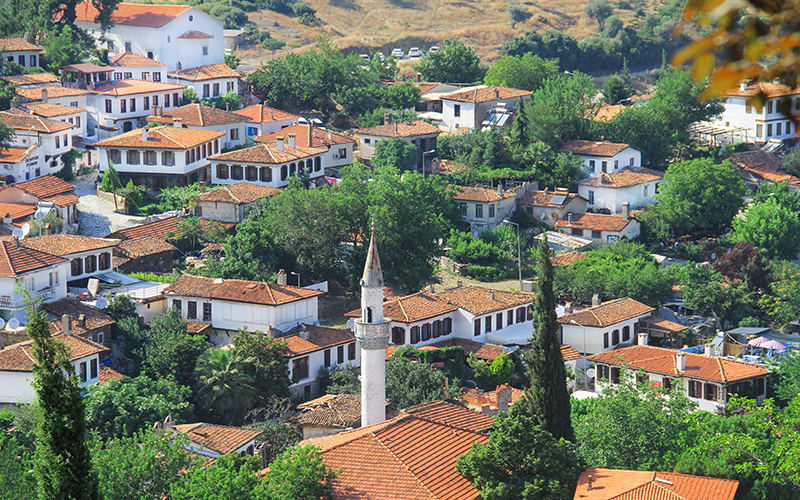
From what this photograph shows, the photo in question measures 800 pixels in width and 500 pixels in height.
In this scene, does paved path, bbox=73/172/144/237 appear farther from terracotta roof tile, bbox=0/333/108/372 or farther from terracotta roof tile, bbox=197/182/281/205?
terracotta roof tile, bbox=0/333/108/372

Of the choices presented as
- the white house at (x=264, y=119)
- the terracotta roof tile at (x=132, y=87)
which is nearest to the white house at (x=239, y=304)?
the white house at (x=264, y=119)

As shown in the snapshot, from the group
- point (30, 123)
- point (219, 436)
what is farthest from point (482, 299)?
point (30, 123)

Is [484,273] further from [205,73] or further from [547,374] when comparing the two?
[205,73]

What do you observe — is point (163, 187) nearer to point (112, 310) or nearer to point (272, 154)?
point (272, 154)

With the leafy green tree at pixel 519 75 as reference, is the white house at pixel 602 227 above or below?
below

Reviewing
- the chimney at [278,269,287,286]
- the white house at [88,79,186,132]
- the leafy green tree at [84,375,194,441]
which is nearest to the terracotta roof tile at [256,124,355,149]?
the white house at [88,79,186,132]

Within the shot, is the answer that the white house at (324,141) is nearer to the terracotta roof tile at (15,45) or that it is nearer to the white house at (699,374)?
the terracotta roof tile at (15,45)
